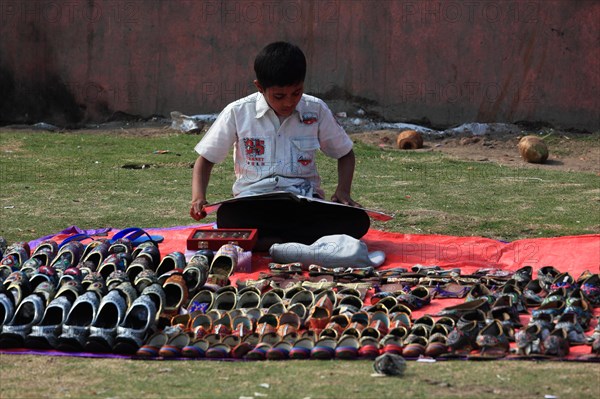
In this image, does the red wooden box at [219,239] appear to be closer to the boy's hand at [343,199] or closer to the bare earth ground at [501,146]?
the boy's hand at [343,199]

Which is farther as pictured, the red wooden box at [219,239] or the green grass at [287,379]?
the red wooden box at [219,239]

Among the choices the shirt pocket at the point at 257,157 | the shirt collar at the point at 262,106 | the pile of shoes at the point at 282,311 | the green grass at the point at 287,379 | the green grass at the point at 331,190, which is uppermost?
the shirt collar at the point at 262,106

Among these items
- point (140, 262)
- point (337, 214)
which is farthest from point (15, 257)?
point (337, 214)

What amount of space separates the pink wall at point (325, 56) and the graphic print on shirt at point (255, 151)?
23.1 feet

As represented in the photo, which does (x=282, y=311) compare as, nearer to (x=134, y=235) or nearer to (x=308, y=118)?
(x=134, y=235)

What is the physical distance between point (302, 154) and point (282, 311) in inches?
76.2

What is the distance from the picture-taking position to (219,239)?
221 inches

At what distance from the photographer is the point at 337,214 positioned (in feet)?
19.4

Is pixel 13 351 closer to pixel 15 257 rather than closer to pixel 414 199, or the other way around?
pixel 15 257

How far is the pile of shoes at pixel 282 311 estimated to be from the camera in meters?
3.82

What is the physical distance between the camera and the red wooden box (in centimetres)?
556

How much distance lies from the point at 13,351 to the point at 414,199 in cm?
459

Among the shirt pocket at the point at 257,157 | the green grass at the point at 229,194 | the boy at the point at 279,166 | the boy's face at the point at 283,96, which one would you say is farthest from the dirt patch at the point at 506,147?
the boy's face at the point at 283,96

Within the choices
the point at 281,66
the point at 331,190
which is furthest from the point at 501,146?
the point at 281,66
